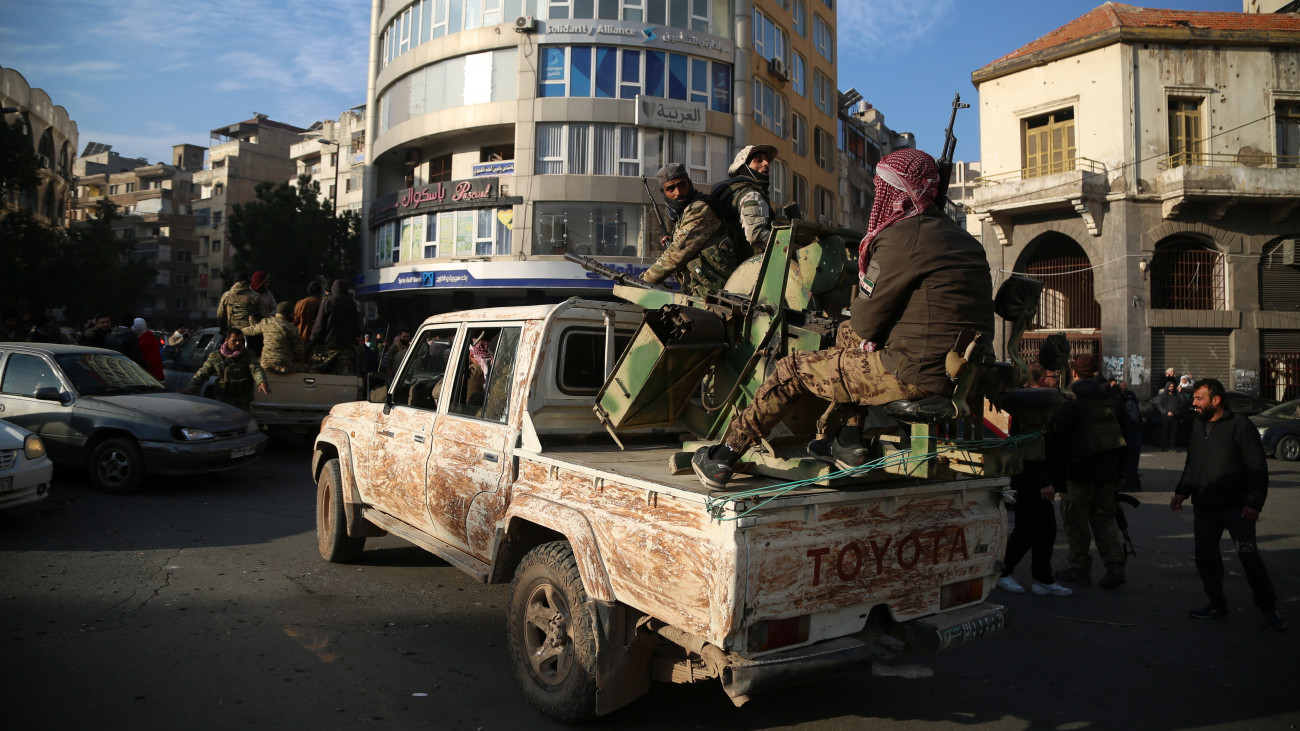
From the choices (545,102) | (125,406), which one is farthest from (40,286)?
(125,406)

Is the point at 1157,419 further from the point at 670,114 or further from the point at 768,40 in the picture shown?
the point at 768,40

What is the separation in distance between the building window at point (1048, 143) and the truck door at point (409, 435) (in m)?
22.9

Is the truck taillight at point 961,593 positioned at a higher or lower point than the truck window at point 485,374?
lower

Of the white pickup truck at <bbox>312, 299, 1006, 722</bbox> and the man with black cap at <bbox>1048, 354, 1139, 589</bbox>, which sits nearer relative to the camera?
the white pickup truck at <bbox>312, 299, 1006, 722</bbox>

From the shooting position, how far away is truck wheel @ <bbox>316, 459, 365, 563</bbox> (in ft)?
19.2

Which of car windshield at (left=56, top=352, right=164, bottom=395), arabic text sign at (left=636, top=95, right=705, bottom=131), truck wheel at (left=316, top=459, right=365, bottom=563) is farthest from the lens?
arabic text sign at (left=636, top=95, right=705, bottom=131)

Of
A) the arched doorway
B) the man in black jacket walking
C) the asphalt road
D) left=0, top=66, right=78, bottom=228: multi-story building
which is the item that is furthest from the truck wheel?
left=0, top=66, right=78, bottom=228: multi-story building

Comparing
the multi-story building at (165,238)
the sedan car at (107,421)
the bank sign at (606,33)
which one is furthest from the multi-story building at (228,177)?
the sedan car at (107,421)

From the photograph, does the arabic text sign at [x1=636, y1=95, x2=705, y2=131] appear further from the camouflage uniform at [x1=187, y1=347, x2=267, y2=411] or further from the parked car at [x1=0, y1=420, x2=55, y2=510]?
the parked car at [x1=0, y1=420, x2=55, y2=510]

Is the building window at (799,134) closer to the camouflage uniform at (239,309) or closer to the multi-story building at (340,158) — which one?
the camouflage uniform at (239,309)

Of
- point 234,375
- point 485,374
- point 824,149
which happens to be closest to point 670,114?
point 824,149

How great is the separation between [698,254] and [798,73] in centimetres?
3246

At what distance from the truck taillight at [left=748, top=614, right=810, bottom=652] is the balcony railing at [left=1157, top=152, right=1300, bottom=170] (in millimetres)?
24701

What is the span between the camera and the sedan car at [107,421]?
814 centimetres
